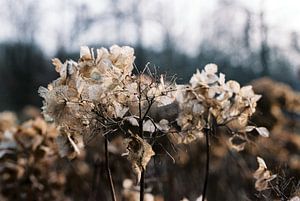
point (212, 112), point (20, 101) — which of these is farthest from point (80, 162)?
point (20, 101)

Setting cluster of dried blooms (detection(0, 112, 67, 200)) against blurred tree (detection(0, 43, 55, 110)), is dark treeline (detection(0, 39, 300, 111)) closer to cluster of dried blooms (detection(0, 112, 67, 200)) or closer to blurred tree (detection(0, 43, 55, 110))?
blurred tree (detection(0, 43, 55, 110))

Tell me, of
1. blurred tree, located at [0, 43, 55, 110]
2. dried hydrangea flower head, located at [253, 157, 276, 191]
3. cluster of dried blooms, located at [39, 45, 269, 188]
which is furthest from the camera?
blurred tree, located at [0, 43, 55, 110]

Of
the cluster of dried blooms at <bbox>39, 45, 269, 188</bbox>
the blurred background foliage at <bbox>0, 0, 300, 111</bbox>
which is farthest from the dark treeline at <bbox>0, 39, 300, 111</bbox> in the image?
the cluster of dried blooms at <bbox>39, 45, 269, 188</bbox>

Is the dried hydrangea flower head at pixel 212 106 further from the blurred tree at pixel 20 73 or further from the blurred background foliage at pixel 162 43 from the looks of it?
the blurred tree at pixel 20 73

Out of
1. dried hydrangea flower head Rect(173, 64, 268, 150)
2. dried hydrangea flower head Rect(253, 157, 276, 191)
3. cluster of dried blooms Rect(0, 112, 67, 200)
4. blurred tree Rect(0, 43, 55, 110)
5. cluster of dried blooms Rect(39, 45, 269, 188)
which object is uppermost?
cluster of dried blooms Rect(39, 45, 269, 188)

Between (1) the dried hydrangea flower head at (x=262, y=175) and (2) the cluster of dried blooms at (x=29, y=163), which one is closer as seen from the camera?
(1) the dried hydrangea flower head at (x=262, y=175)

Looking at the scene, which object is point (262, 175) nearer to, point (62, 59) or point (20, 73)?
point (62, 59)

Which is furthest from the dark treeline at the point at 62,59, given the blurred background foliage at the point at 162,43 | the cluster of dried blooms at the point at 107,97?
the cluster of dried blooms at the point at 107,97

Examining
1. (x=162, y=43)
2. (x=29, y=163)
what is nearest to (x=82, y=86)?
(x=29, y=163)

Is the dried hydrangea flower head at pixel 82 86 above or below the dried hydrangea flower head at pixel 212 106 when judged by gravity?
above
